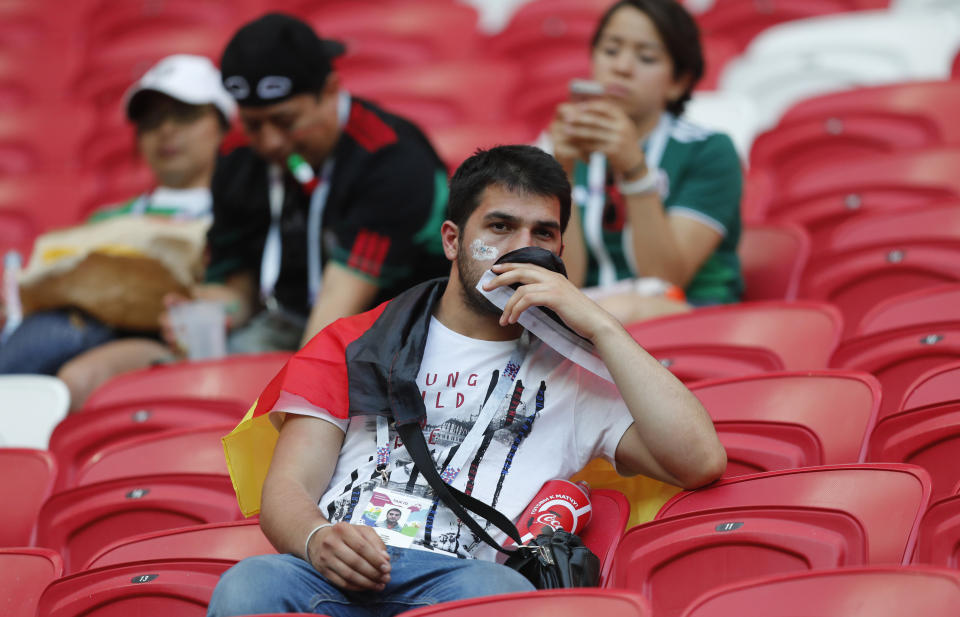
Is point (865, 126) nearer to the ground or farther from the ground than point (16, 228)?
farther from the ground

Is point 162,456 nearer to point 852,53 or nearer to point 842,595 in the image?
point 842,595

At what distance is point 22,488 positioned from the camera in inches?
87.4

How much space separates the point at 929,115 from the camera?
11.3 ft

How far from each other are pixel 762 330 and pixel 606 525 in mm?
707

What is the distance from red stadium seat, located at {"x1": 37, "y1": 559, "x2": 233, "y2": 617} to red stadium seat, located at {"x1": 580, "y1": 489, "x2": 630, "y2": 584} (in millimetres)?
525

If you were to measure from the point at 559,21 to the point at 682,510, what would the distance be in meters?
3.31

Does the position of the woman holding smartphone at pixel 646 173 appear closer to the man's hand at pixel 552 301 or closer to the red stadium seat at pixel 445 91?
the man's hand at pixel 552 301

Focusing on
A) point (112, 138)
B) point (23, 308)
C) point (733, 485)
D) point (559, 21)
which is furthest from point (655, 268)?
point (112, 138)

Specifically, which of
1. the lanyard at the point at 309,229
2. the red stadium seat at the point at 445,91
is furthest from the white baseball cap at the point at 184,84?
the red stadium seat at the point at 445,91

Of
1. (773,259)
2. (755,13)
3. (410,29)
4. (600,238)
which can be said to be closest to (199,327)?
(600,238)

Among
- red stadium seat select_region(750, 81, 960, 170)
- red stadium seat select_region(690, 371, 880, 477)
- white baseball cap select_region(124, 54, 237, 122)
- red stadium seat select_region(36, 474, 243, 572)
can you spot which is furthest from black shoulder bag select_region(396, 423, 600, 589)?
red stadium seat select_region(750, 81, 960, 170)

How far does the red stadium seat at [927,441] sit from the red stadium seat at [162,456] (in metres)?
1.09

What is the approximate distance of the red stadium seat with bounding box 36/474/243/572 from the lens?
2041 mm

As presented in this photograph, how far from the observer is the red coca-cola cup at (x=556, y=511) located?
1662mm
